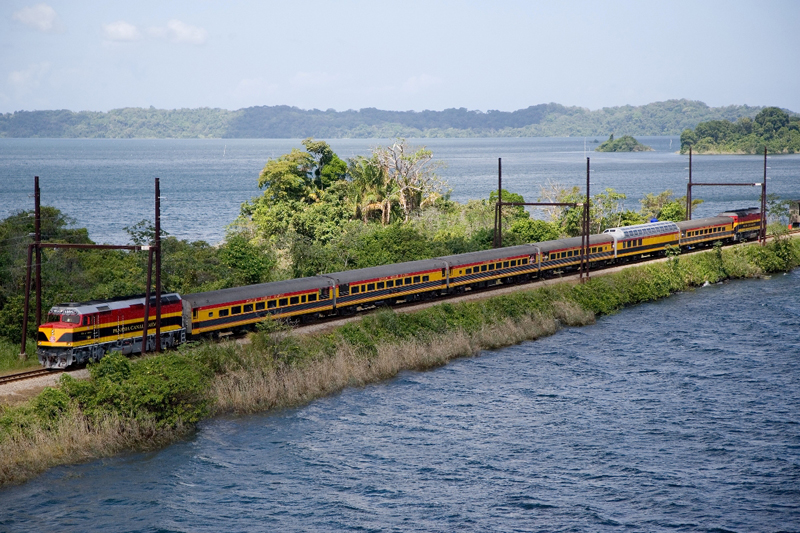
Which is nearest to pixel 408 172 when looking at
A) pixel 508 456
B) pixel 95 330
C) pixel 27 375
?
pixel 95 330

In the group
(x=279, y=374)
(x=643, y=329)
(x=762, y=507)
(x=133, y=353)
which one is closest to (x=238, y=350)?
(x=279, y=374)

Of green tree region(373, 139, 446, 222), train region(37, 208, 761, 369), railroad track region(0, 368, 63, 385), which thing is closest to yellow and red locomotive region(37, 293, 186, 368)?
train region(37, 208, 761, 369)

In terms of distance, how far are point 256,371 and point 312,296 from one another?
25.0ft

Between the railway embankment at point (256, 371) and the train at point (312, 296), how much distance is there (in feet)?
5.84

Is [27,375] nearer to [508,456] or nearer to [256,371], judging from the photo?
[256,371]

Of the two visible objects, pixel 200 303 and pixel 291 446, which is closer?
pixel 291 446

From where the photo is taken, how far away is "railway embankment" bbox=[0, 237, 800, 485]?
2822 centimetres

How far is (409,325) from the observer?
42.4 meters

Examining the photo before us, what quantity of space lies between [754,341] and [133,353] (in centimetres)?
3430

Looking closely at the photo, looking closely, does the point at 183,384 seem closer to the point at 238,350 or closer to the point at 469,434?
the point at 238,350

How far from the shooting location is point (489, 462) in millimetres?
29969

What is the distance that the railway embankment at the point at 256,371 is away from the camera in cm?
2822

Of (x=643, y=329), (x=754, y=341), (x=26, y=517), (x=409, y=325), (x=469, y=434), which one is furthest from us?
(x=643, y=329)

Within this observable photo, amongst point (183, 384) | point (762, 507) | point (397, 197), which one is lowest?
point (762, 507)
